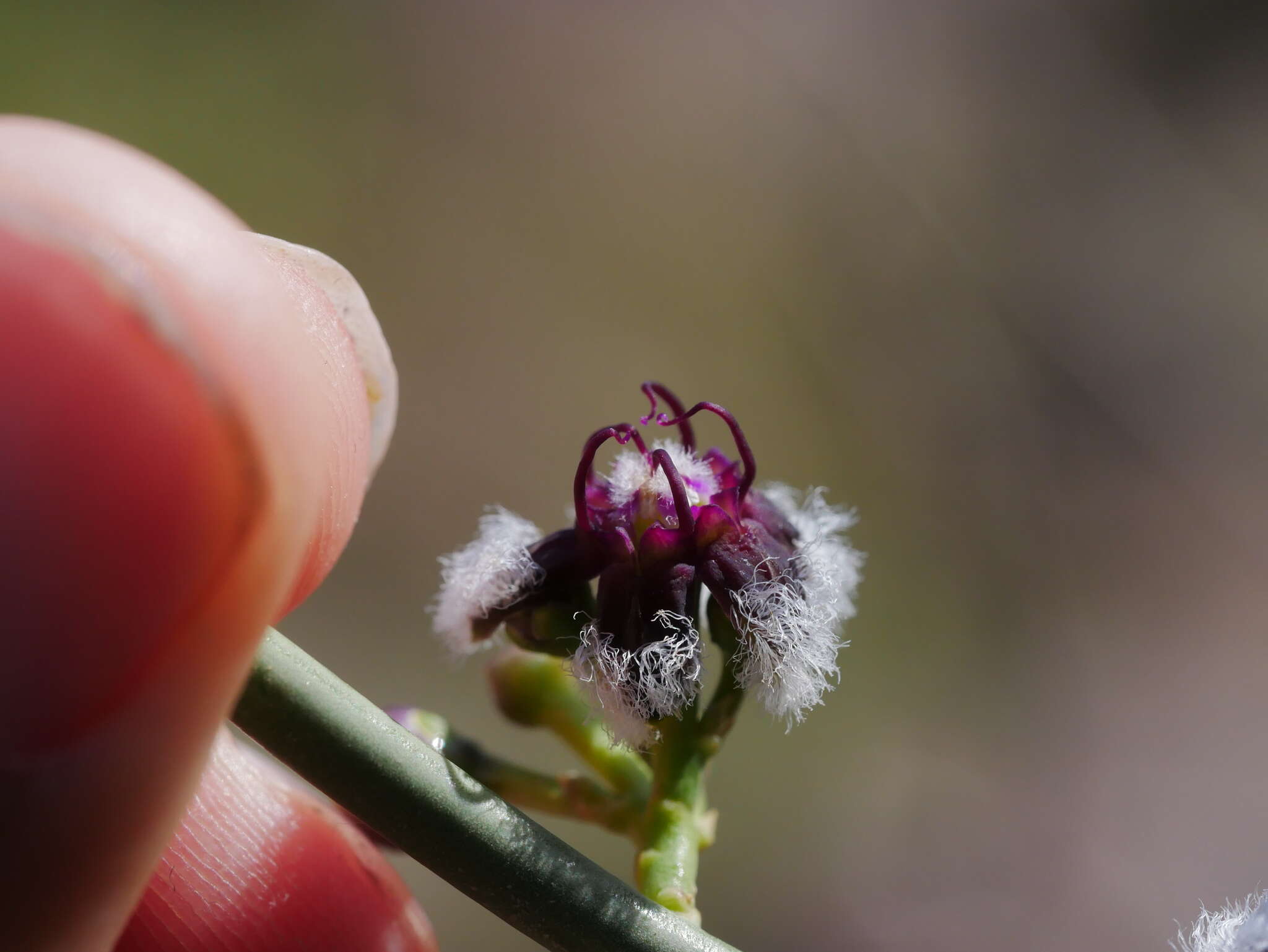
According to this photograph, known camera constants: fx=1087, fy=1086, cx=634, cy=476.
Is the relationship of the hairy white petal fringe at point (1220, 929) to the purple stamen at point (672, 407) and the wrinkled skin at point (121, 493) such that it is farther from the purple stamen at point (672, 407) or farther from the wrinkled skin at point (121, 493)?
the wrinkled skin at point (121, 493)

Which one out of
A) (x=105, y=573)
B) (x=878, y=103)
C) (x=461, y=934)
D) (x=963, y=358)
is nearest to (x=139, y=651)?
(x=105, y=573)

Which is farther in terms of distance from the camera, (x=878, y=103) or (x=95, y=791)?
(x=878, y=103)

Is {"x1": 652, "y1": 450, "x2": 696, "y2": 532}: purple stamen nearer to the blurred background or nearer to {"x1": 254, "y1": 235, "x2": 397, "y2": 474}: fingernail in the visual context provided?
{"x1": 254, "y1": 235, "x2": 397, "y2": 474}: fingernail

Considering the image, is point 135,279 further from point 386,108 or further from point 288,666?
point 386,108

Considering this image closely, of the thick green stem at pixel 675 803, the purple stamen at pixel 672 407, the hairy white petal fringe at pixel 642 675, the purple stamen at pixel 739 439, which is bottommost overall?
the thick green stem at pixel 675 803

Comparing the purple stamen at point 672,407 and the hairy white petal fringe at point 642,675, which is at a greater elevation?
the purple stamen at point 672,407

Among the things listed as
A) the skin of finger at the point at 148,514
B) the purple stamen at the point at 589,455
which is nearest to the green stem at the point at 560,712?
the purple stamen at the point at 589,455
